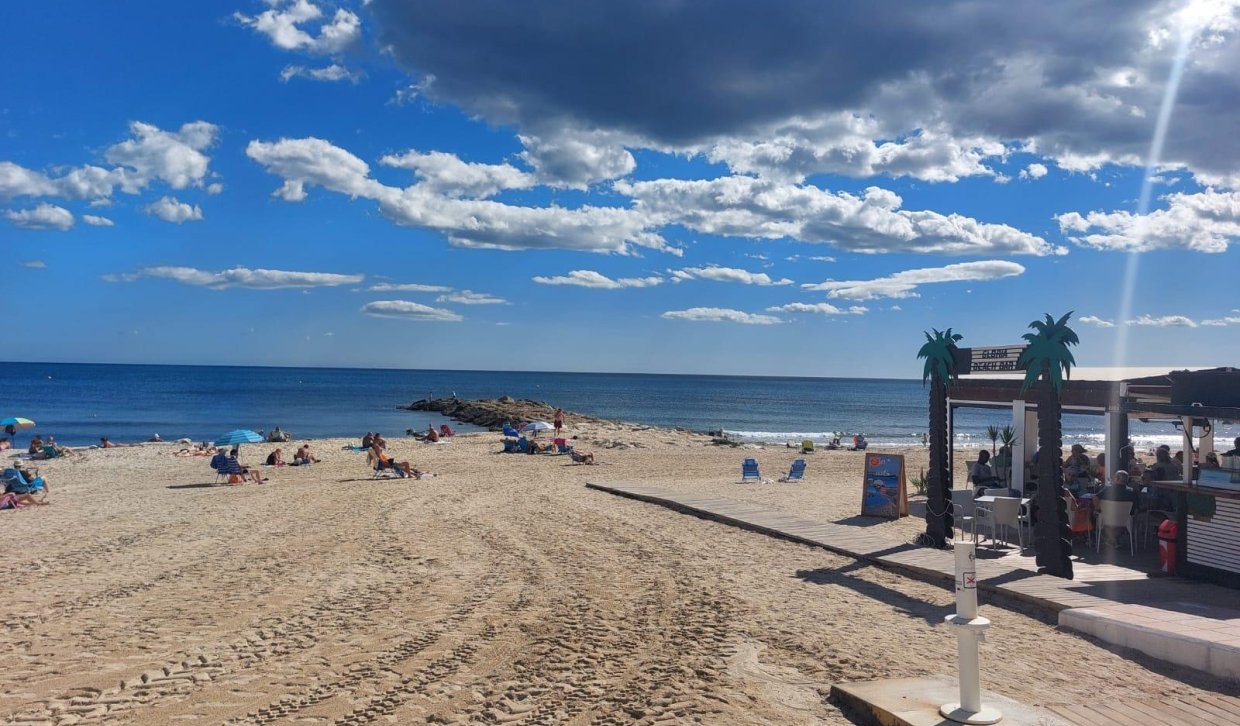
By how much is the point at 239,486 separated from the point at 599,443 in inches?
548

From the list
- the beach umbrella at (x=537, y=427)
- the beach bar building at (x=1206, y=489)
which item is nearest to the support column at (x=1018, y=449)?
the beach bar building at (x=1206, y=489)

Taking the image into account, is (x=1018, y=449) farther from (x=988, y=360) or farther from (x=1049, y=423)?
(x=1049, y=423)

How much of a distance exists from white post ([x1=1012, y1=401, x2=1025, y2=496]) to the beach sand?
361 cm

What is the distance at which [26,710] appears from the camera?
17.9 feet

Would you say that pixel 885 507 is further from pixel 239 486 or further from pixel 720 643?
pixel 239 486

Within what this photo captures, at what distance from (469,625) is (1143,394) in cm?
1169

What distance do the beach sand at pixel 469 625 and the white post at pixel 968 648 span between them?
75cm

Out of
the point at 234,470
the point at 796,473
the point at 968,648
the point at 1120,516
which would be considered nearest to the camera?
the point at 968,648

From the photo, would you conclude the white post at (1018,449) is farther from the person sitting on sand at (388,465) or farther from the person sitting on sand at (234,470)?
the person sitting on sand at (234,470)

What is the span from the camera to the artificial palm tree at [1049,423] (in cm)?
879

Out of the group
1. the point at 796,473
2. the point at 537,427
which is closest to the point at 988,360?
the point at 796,473

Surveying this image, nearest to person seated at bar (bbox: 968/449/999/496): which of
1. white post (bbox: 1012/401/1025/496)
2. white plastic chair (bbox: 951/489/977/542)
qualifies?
white plastic chair (bbox: 951/489/977/542)

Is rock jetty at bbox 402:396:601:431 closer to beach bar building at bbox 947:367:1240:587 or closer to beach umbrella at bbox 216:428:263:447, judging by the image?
beach umbrella at bbox 216:428:263:447

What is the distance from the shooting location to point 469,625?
7.22m
